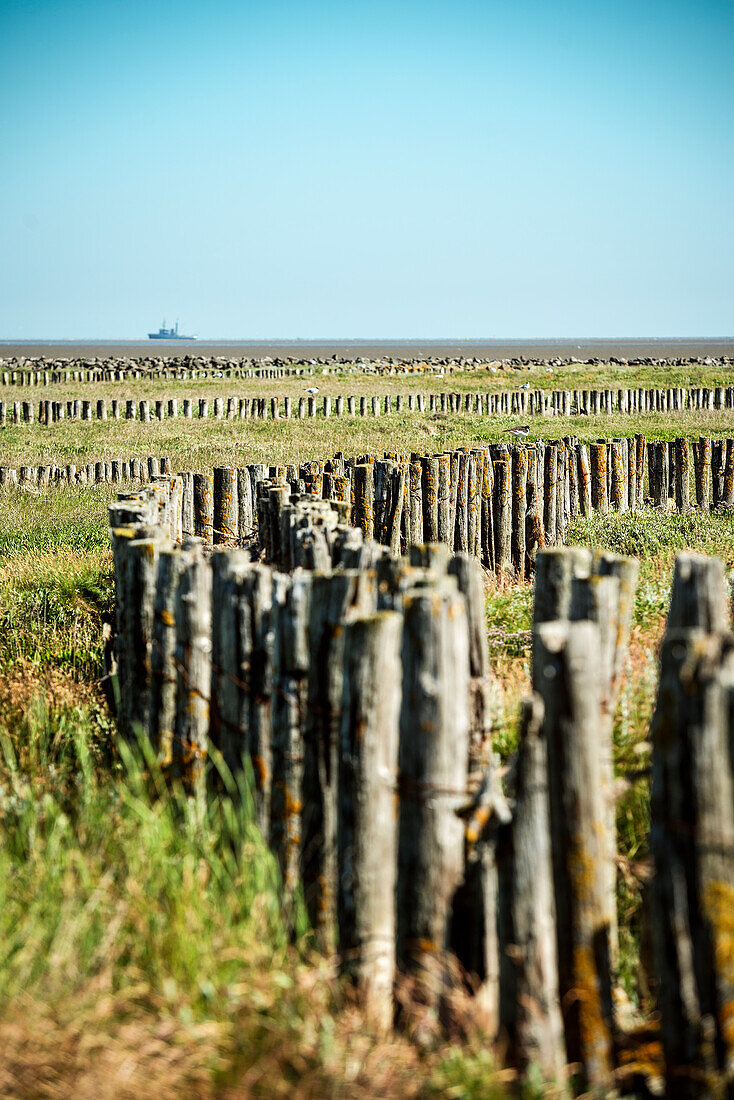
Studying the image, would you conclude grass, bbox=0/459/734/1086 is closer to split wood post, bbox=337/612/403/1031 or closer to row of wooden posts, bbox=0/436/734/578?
split wood post, bbox=337/612/403/1031

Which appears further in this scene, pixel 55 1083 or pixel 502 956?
pixel 502 956

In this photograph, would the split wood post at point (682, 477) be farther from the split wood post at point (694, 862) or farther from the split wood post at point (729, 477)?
the split wood post at point (694, 862)

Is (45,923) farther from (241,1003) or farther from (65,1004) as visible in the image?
(241,1003)

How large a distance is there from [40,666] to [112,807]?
103 inches

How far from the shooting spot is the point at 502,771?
3348mm

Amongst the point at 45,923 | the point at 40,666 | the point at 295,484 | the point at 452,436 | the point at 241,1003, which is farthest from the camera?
the point at 452,436

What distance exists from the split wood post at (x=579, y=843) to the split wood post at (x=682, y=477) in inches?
349

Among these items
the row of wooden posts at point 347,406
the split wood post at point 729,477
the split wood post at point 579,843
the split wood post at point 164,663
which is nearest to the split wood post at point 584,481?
the split wood post at point 729,477

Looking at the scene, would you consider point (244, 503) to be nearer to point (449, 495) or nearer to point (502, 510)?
point (449, 495)

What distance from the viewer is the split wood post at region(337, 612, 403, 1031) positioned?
2.82 metres

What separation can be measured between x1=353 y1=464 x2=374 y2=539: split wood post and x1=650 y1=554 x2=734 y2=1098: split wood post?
21.1ft

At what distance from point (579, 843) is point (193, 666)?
5.96 feet

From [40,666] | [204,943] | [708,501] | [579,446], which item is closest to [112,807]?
[204,943]

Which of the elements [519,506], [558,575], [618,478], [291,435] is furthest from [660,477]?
[291,435]
